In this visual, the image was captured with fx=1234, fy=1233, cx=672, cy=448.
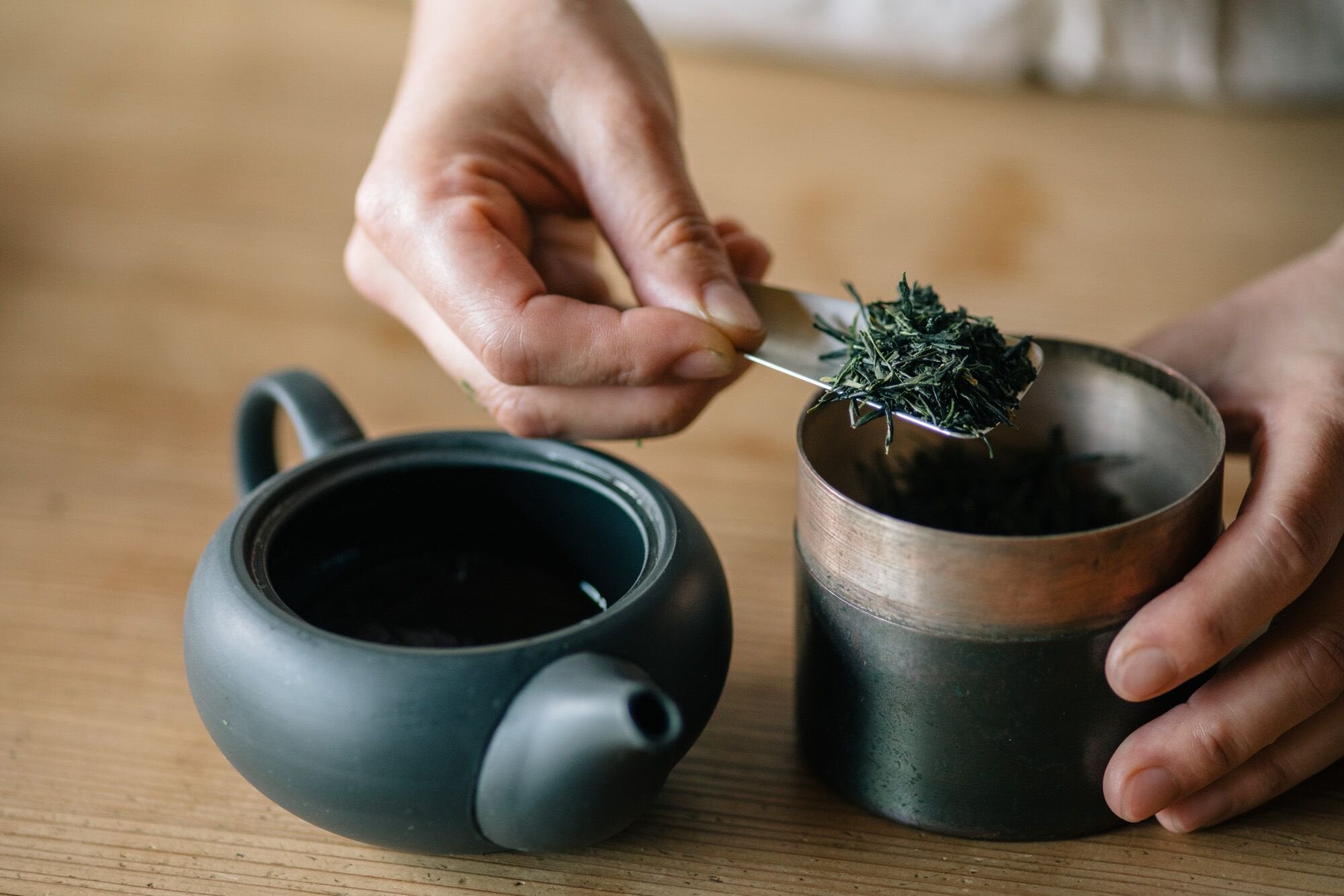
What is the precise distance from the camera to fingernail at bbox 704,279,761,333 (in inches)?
33.2

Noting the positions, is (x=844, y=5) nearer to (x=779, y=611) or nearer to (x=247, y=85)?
(x=247, y=85)

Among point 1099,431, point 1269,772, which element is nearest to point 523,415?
point 1099,431

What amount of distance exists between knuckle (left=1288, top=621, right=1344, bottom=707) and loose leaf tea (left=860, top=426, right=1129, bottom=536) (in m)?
0.17

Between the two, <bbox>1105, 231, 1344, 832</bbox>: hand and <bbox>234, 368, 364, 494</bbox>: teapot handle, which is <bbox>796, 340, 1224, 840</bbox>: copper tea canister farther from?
<bbox>234, 368, 364, 494</bbox>: teapot handle

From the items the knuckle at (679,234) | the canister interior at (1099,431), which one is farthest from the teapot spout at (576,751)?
the knuckle at (679,234)

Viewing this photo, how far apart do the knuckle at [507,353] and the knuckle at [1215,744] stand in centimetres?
46

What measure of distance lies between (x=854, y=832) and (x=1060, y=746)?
0.46 ft

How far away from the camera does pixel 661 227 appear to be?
882 mm

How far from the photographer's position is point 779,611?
997 mm

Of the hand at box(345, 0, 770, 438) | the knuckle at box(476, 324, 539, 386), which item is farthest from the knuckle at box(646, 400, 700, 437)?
the knuckle at box(476, 324, 539, 386)

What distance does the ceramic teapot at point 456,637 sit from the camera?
0.61 metres

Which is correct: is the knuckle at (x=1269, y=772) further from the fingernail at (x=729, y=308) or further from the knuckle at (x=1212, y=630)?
the fingernail at (x=729, y=308)

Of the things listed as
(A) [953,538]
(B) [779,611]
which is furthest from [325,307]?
(A) [953,538]

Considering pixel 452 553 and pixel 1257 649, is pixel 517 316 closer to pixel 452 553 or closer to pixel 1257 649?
pixel 452 553
